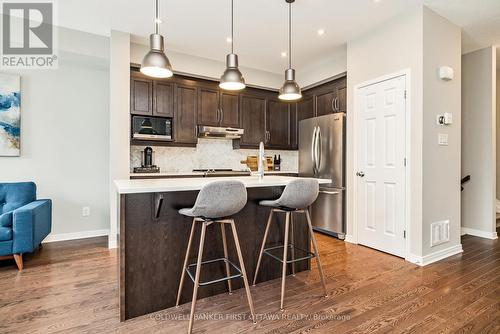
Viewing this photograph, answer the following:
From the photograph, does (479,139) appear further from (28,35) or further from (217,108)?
(28,35)

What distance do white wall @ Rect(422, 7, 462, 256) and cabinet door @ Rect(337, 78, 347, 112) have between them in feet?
3.93

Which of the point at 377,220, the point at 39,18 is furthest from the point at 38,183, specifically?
the point at 377,220

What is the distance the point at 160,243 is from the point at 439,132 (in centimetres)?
316

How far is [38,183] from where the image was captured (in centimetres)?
358

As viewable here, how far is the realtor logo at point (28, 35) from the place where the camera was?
2.99 meters

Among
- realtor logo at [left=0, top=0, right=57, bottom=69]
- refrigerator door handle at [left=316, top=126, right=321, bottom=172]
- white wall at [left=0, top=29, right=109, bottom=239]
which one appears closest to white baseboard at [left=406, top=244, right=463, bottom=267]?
refrigerator door handle at [left=316, top=126, right=321, bottom=172]

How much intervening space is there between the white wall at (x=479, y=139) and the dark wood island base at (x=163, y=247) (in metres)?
3.62

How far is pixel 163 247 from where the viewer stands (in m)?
1.99

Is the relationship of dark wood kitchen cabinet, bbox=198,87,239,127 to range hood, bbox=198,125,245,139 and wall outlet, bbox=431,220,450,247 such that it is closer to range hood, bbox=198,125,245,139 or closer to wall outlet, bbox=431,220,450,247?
range hood, bbox=198,125,245,139

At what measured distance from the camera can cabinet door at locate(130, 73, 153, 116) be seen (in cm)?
380

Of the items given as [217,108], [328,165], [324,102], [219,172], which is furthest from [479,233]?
[217,108]

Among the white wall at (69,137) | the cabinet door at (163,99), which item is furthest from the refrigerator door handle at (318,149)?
the white wall at (69,137)

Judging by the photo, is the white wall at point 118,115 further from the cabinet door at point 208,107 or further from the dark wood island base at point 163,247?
the dark wood island base at point 163,247

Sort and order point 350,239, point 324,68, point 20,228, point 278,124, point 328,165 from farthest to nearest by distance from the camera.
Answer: point 278,124, point 324,68, point 328,165, point 350,239, point 20,228
